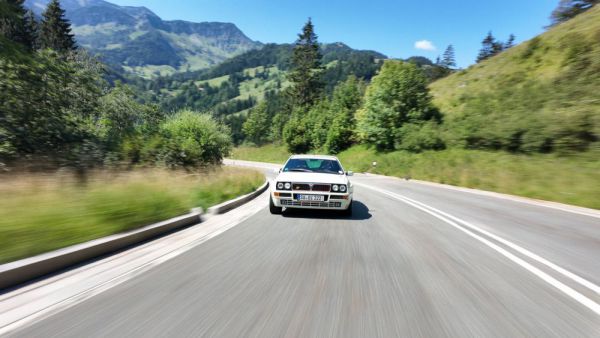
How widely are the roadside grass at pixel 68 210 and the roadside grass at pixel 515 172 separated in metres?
13.0

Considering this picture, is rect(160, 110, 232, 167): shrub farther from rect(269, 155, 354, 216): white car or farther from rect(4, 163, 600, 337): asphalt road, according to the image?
rect(4, 163, 600, 337): asphalt road

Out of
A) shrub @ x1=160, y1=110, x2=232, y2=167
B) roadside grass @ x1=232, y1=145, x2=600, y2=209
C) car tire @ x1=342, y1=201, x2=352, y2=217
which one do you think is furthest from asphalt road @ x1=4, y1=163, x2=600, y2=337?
shrub @ x1=160, y1=110, x2=232, y2=167

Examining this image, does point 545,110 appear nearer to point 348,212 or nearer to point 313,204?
point 348,212

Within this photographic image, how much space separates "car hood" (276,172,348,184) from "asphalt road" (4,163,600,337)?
154cm

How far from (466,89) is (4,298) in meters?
48.9

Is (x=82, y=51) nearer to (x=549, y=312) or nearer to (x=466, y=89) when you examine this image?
(x=549, y=312)

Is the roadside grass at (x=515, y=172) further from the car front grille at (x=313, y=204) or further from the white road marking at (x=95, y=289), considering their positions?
the white road marking at (x=95, y=289)

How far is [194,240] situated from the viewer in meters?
5.72

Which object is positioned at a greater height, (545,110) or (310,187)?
(545,110)

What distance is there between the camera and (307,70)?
67938mm

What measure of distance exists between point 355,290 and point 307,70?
67595 millimetres

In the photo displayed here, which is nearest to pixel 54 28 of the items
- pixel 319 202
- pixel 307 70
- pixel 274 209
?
pixel 307 70

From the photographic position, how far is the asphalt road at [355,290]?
9.03 ft

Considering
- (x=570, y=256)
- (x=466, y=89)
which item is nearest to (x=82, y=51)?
(x=570, y=256)
